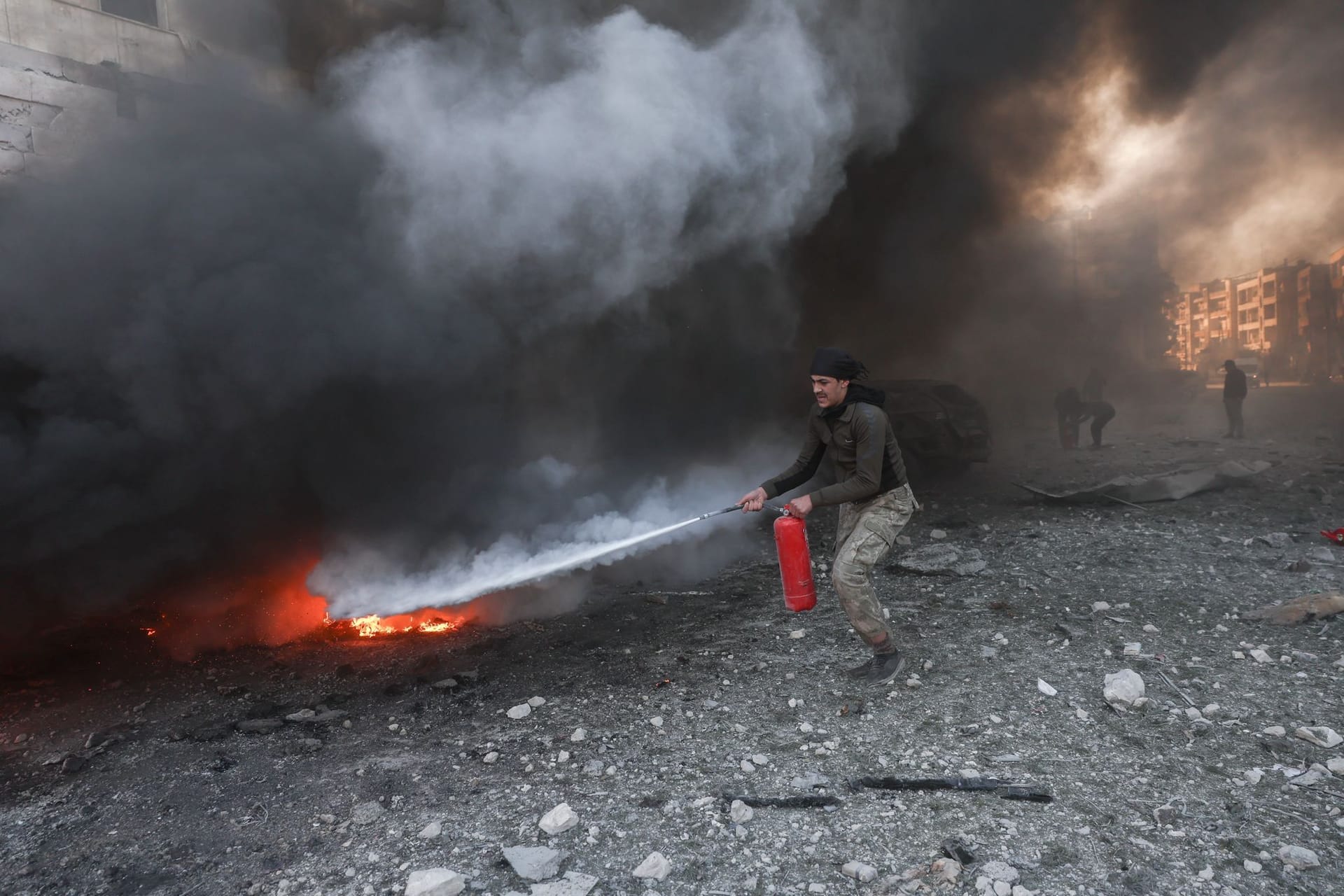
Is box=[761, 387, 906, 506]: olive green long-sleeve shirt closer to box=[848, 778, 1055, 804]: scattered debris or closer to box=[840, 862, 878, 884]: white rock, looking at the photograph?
box=[848, 778, 1055, 804]: scattered debris

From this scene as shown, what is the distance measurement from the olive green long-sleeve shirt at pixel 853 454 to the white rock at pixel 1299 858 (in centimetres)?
188

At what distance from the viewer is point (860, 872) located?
237 cm

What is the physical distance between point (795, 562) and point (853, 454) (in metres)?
0.61

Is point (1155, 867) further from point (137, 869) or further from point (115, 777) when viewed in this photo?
point (115, 777)

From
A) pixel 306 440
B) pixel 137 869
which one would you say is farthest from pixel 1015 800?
pixel 306 440

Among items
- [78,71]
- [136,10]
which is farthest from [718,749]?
[136,10]

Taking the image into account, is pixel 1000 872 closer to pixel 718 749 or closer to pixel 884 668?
pixel 718 749

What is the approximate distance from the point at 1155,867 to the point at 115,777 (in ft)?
12.8

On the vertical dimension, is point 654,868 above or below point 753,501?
below

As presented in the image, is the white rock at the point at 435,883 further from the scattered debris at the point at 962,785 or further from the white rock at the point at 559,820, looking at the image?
the scattered debris at the point at 962,785

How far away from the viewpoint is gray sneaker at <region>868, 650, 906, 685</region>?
12.3ft

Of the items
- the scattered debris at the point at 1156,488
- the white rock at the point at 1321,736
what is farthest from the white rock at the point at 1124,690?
the scattered debris at the point at 1156,488

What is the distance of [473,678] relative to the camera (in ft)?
13.6

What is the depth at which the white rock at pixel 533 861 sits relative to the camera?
2.45m
